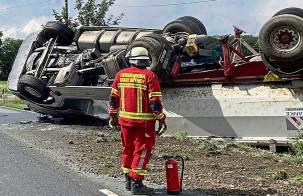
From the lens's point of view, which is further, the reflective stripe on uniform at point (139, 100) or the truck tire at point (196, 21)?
the truck tire at point (196, 21)

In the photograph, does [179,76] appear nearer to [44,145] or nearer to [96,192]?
[44,145]

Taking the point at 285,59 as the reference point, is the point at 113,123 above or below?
below

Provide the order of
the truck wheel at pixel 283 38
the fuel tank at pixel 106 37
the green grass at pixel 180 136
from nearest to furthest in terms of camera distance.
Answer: the truck wheel at pixel 283 38 → the green grass at pixel 180 136 → the fuel tank at pixel 106 37

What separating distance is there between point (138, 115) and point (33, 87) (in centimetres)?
689

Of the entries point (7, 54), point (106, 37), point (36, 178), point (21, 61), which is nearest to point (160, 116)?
point (36, 178)

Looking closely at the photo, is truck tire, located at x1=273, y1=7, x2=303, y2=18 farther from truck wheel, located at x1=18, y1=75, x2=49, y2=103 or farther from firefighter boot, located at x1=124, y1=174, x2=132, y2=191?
truck wheel, located at x1=18, y1=75, x2=49, y2=103

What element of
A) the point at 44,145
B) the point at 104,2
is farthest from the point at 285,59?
the point at 104,2

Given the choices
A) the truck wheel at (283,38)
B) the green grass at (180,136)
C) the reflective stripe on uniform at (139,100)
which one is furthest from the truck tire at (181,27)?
the reflective stripe on uniform at (139,100)

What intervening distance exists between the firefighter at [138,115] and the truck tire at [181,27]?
5.24 metres

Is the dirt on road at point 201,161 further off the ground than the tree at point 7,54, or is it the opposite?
the tree at point 7,54

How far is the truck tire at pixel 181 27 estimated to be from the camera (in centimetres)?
1080

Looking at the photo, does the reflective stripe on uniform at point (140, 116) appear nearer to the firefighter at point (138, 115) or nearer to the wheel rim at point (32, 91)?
the firefighter at point (138, 115)

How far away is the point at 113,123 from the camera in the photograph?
591 centimetres

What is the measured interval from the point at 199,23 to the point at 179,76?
2499mm
